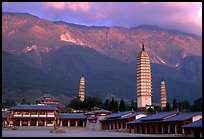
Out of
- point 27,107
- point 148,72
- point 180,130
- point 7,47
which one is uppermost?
point 7,47

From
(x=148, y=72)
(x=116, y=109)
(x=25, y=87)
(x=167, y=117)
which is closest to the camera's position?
(x=167, y=117)

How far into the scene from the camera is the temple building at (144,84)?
71250 millimetres

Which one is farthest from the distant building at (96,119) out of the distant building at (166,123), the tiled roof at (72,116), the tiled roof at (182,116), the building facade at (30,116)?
the tiled roof at (182,116)

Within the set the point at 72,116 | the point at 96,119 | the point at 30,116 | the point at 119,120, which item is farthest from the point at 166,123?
the point at 30,116

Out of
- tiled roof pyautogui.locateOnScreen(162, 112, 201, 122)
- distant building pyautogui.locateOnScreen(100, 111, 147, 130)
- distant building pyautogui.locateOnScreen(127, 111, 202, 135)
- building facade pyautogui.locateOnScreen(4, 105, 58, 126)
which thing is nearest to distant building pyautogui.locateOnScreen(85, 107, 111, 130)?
distant building pyautogui.locateOnScreen(100, 111, 147, 130)

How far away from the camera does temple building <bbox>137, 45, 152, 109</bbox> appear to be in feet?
234

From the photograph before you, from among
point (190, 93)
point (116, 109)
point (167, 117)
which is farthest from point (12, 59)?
point (167, 117)

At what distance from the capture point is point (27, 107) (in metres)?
55.4

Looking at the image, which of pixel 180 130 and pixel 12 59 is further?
pixel 12 59

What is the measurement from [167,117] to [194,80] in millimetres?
164409

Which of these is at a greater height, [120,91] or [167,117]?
[120,91]

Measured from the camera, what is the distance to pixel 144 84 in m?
72.3

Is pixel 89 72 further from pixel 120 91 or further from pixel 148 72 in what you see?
pixel 148 72

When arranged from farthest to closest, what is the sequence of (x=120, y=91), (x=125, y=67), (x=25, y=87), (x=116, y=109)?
(x=125, y=67), (x=120, y=91), (x=25, y=87), (x=116, y=109)
